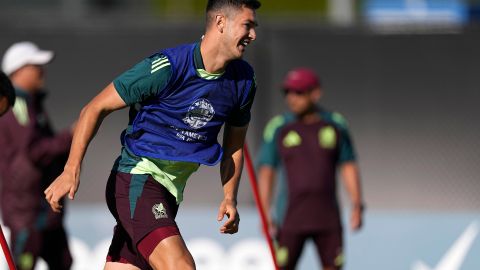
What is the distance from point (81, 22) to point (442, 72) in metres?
3.66

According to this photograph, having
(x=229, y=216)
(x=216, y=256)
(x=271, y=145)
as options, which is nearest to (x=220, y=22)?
(x=229, y=216)

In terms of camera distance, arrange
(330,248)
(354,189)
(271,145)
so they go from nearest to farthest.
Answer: (330,248), (271,145), (354,189)

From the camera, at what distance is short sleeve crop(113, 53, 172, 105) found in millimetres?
6258

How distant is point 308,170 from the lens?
10266 millimetres

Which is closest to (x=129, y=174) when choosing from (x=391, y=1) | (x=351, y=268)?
(x=351, y=268)

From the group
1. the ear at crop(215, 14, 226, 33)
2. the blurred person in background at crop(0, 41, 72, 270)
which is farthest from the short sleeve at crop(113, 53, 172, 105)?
the blurred person in background at crop(0, 41, 72, 270)

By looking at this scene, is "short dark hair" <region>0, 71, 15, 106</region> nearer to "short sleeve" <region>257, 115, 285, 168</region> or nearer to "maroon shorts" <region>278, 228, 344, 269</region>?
"short sleeve" <region>257, 115, 285, 168</region>

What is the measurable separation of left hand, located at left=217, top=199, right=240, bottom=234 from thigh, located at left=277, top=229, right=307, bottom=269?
11.9ft

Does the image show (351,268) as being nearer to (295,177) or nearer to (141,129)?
(295,177)

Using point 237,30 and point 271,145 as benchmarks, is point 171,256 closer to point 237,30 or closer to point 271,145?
point 237,30

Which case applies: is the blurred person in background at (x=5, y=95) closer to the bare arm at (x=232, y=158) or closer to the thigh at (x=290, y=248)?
the bare arm at (x=232, y=158)

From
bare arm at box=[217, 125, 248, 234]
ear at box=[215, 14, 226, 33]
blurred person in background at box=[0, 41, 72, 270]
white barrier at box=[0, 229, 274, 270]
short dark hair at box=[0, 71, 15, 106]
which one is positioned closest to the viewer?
ear at box=[215, 14, 226, 33]

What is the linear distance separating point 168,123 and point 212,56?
428 mm

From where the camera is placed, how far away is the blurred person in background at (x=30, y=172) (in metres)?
9.66
